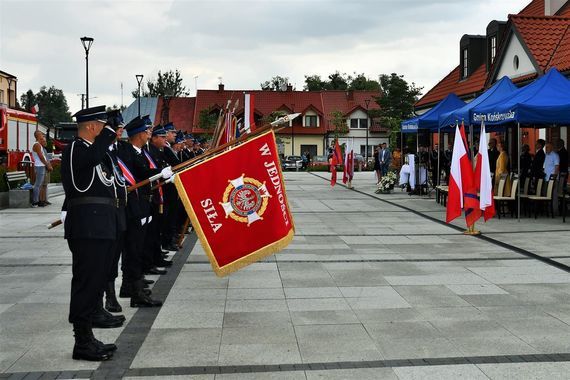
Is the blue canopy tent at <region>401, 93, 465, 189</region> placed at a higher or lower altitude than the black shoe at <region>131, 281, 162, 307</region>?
higher

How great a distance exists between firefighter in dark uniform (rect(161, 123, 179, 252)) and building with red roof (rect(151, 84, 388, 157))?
57.0 meters

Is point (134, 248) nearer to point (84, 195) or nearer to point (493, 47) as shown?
point (84, 195)

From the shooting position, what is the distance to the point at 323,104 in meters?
73.4

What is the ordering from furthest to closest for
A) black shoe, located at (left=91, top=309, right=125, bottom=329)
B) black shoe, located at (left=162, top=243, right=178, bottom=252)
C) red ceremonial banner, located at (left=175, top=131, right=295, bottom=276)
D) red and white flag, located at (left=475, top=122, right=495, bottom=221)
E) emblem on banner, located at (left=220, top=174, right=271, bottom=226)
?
red and white flag, located at (left=475, top=122, right=495, bottom=221) < black shoe, located at (left=162, top=243, right=178, bottom=252) < emblem on banner, located at (left=220, top=174, right=271, bottom=226) < red ceremonial banner, located at (left=175, top=131, right=295, bottom=276) < black shoe, located at (left=91, top=309, right=125, bottom=329)

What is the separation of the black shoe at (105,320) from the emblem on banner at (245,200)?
57.8 inches

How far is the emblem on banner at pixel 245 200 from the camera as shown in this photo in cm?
691

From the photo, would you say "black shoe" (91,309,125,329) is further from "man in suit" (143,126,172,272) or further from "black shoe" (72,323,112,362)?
"man in suit" (143,126,172,272)

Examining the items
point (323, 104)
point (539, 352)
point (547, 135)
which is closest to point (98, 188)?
point (539, 352)

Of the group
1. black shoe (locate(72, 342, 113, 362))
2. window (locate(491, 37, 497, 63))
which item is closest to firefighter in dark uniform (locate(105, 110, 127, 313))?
black shoe (locate(72, 342, 113, 362))

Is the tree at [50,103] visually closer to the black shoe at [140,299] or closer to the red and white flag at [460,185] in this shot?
the red and white flag at [460,185]

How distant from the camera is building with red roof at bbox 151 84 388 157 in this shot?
6988cm

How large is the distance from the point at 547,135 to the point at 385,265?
16623 millimetres

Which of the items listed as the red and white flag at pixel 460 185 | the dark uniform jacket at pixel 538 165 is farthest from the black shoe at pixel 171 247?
the dark uniform jacket at pixel 538 165

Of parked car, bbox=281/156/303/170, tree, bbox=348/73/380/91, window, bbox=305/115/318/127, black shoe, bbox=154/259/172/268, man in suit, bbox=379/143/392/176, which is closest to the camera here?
black shoe, bbox=154/259/172/268
